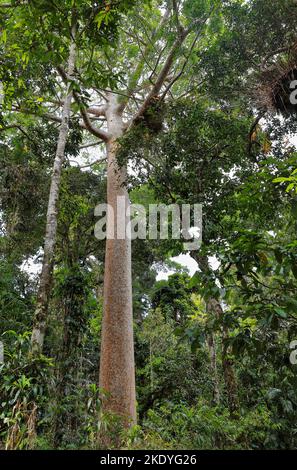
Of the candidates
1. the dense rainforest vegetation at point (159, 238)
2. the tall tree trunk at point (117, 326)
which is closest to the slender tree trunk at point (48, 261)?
the dense rainforest vegetation at point (159, 238)

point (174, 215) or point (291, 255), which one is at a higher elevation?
point (174, 215)

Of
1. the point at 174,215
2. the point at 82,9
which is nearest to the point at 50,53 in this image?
the point at 82,9

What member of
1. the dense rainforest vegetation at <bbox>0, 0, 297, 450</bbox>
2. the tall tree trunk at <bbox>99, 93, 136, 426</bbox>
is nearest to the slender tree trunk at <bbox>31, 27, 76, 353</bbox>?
the dense rainforest vegetation at <bbox>0, 0, 297, 450</bbox>

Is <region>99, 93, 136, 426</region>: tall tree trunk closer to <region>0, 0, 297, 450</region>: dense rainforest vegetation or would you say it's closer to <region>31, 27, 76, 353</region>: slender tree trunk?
<region>0, 0, 297, 450</region>: dense rainforest vegetation

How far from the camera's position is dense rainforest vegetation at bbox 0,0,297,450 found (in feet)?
9.50

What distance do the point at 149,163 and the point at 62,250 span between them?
3.03 meters

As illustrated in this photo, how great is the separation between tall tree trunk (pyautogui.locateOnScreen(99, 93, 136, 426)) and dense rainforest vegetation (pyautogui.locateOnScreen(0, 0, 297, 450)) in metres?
0.03

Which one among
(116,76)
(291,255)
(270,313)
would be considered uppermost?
(116,76)

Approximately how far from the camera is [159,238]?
6113 mm

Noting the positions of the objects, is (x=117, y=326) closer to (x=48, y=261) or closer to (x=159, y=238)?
(x=159, y=238)

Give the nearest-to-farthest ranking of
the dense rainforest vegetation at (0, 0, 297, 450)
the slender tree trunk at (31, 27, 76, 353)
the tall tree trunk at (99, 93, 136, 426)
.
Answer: the dense rainforest vegetation at (0, 0, 297, 450), the slender tree trunk at (31, 27, 76, 353), the tall tree trunk at (99, 93, 136, 426)

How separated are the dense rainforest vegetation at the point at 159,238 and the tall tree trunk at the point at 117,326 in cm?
3

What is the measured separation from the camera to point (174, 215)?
5348 millimetres
